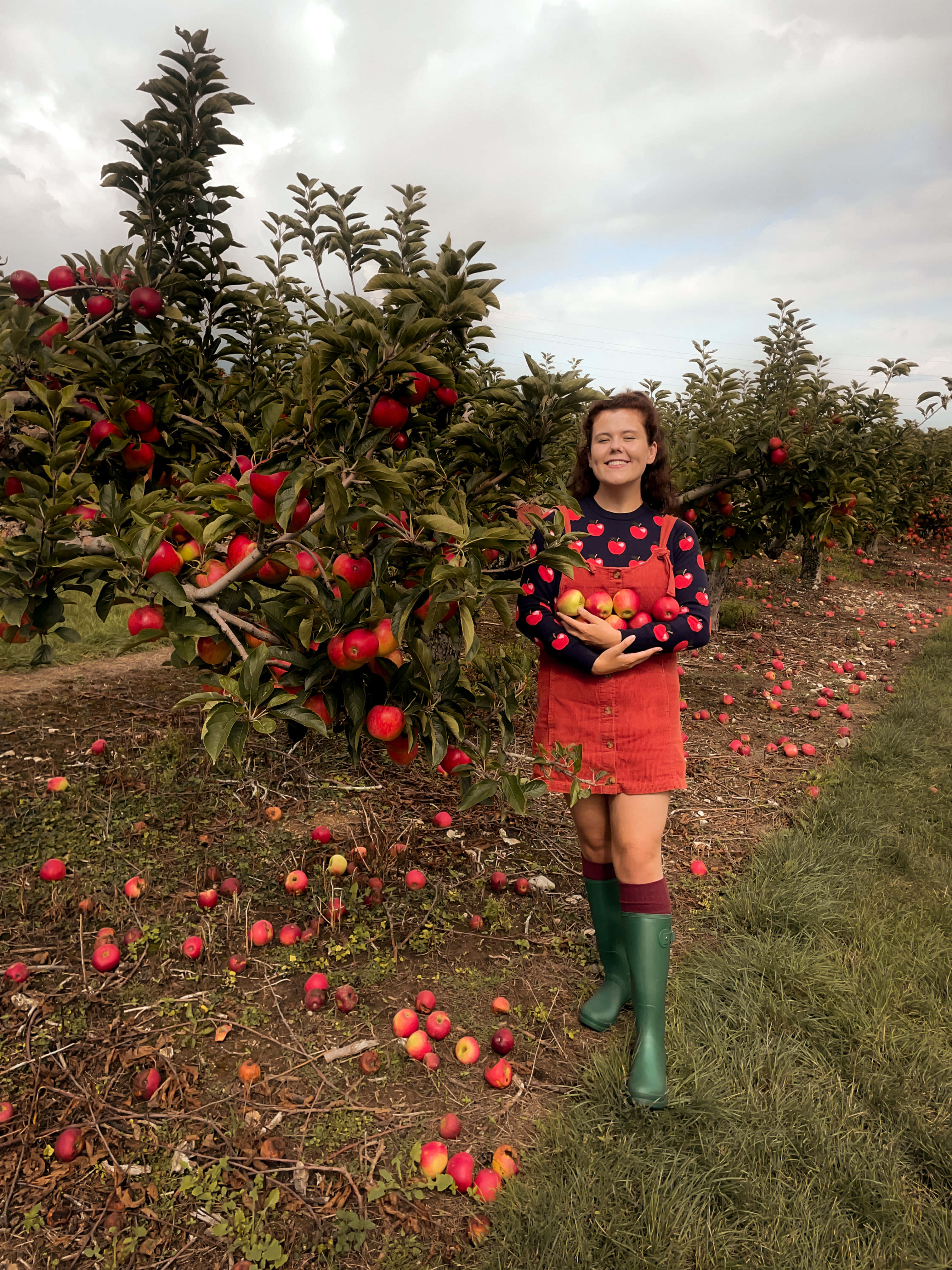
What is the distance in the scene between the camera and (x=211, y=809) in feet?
12.3

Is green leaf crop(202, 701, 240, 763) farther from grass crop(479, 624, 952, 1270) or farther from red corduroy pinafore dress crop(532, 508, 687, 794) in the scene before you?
grass crop(479, 624, 952, 1270)

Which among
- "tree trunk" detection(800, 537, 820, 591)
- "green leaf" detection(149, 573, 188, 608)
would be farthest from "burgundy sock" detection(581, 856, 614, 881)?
"tree trunk" detection(800, 537, 820, 591)

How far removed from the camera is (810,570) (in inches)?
449

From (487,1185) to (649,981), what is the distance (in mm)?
717

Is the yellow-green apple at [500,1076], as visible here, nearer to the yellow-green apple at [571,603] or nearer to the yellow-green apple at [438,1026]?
the yellow-green apple at [438,1026]

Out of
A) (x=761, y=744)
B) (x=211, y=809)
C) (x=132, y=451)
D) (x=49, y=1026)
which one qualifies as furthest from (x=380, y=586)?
(x=761, y=744)

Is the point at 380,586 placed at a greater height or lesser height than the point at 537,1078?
greater

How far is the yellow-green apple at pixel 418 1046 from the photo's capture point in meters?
2.33

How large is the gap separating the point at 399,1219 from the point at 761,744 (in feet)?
13.9

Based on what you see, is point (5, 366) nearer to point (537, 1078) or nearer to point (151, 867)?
point (151, 867)

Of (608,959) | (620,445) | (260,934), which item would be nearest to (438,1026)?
(608,959)

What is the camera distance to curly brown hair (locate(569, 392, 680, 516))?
238 centimetres

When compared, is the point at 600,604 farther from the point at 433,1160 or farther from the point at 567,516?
the point at 433,1160

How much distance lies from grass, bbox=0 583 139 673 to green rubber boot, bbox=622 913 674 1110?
15.8 ft
